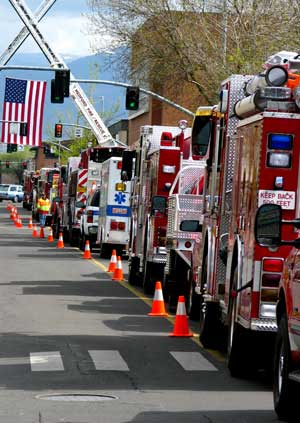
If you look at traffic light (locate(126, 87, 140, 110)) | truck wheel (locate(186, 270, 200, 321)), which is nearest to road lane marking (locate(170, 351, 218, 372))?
truck wheel (locate(186, 270, 200, 321))

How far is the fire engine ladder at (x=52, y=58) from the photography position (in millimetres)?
59969

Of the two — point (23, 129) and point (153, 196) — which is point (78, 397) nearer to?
point (153, 196)

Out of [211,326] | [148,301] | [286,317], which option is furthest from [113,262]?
[286,317]

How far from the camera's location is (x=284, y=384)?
10750mm

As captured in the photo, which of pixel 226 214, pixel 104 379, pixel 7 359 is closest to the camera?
pixel 104 379

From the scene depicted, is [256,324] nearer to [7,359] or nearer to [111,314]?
A: [7,359]

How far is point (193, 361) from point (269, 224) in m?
5.07

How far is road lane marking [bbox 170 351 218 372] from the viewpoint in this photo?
14629 millimetres

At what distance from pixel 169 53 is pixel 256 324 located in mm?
33453

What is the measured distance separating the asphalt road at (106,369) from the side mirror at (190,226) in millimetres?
1408

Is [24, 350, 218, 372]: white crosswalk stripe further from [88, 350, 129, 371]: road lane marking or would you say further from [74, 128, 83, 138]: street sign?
[74, 128, 83, 138]: street sign

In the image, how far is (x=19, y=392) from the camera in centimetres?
1239

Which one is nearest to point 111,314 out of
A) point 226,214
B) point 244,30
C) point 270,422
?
point 226,214

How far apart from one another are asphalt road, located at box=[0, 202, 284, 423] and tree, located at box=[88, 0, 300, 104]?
15.8 meters
